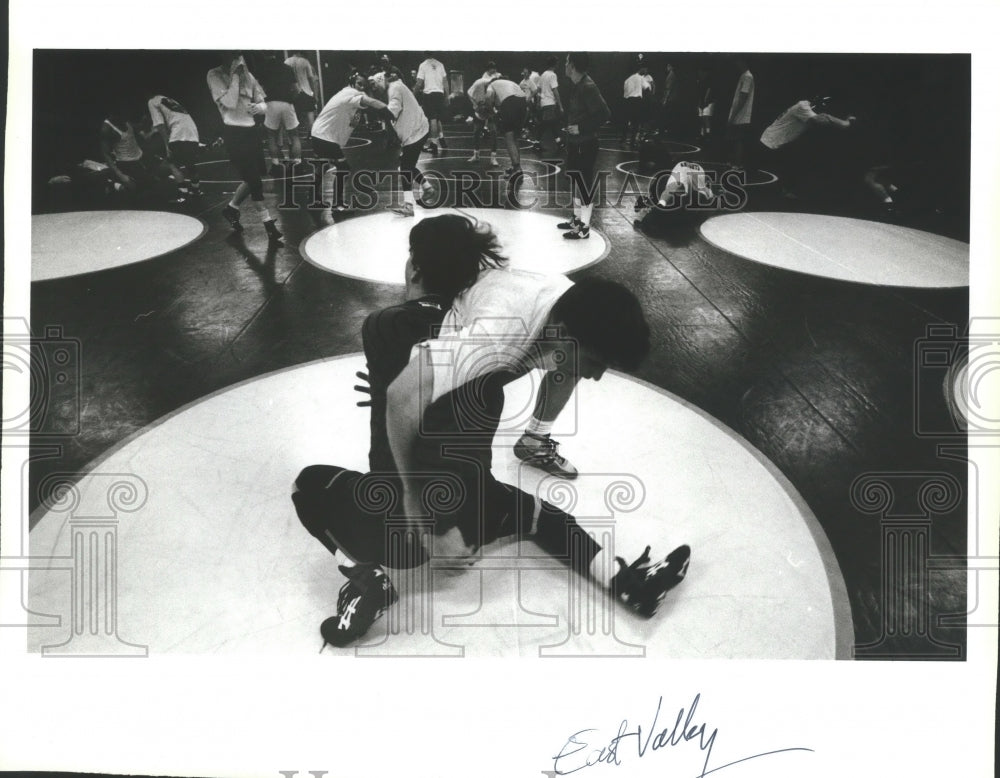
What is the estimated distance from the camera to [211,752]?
1871 mm

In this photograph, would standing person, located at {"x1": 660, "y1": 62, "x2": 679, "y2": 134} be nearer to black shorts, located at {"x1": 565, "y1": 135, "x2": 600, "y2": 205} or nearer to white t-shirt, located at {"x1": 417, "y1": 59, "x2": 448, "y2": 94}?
black shorts, located at {"x1": 565, "y1": 135, "x2": 600, "y2": 205}

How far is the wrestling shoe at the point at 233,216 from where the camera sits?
191 centimetres

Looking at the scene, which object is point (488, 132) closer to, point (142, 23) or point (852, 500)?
point (142, 23)

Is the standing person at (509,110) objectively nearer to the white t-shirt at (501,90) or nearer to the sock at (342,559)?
the white t-shirt at (501,90)

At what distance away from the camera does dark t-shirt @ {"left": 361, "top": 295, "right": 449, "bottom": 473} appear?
6.07 feet

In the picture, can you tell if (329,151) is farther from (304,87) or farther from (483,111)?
(483,111)

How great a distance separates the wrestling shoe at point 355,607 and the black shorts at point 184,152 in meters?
1.37

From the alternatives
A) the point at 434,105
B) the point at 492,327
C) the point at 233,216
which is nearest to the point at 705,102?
the point at 434,105

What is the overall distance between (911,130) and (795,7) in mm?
530

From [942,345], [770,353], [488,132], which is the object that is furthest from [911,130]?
[488,132]

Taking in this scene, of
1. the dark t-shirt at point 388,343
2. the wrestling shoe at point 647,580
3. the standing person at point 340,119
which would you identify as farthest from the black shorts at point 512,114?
the wrestling shoe at point 647,580

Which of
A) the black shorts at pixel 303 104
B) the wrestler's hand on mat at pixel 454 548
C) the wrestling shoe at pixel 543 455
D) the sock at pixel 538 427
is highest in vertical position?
Answer: the black shorts at pixel 303 104

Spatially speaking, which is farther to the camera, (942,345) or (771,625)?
(942,345)
